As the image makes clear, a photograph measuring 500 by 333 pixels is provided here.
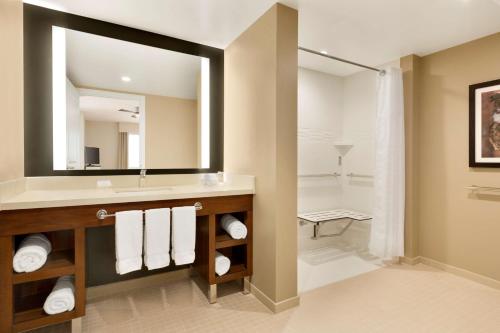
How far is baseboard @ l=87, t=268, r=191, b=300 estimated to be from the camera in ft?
7.29

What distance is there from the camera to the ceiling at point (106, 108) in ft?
7.25

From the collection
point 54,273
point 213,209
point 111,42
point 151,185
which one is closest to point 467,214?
point 213,209

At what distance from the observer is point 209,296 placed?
7.08 ft

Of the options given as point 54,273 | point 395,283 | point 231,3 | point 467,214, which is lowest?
point 395,283

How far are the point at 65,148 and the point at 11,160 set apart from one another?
0.42 metres

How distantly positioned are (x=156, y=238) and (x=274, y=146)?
3.55 feet

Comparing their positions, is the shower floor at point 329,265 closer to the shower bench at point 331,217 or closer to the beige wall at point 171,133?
the shower bench at point 331,217

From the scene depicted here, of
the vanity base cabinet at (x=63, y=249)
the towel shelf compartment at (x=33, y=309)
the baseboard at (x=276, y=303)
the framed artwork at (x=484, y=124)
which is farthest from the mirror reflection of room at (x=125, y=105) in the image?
the framed artwork at (x=484, y=124)

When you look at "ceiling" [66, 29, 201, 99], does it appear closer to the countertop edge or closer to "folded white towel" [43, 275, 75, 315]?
the countertop edge

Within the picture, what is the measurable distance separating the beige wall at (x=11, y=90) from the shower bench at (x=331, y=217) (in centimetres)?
265

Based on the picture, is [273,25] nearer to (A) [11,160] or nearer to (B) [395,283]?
(A) [11,160]

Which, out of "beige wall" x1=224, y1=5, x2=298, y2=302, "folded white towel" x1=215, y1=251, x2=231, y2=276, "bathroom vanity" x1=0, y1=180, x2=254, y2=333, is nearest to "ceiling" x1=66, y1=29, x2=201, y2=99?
"beige wall" x1=224, y1=5, x2=298, y2=302

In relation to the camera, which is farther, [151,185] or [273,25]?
[151,185]

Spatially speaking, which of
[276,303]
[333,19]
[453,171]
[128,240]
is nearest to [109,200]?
[128,240]
